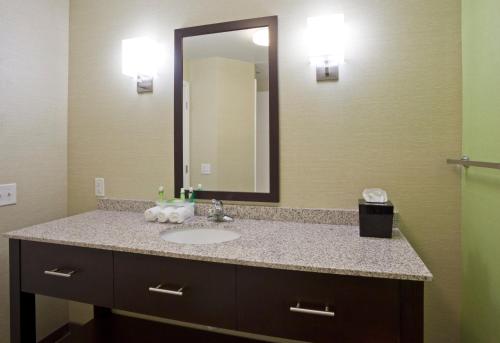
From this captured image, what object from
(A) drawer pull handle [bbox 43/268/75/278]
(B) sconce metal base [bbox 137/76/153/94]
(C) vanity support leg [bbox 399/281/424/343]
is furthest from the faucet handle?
(C) vanity support leg [bbox 399/281/424/343]

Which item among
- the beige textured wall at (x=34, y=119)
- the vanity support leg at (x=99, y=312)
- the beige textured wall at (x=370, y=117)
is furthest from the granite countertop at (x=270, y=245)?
the vanity support leg at (x=99, y=312)

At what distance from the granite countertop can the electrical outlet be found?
30 centimetres

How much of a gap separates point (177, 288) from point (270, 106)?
963mm

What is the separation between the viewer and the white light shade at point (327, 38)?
1.39m

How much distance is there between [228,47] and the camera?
1.59 m

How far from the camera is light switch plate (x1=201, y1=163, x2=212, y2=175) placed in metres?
1.64

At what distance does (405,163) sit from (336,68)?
554mm

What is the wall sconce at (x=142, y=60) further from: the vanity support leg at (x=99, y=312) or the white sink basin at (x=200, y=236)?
the vanity support leg at (x=99, y=312)

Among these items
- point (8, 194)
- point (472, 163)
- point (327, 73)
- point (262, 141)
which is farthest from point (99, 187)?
point (472, 163)

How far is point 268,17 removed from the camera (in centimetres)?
152

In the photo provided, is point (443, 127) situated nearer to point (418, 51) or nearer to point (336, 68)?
point (418, 51)

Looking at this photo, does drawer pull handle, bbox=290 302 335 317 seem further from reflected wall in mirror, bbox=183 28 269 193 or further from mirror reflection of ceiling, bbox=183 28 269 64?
mirror reflection of ceiling, bbox=183 28 269 64

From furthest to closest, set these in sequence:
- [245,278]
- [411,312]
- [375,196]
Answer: [375,196] → [245,278] → [411,312]

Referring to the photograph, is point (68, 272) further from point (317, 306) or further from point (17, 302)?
point (317, 306)
